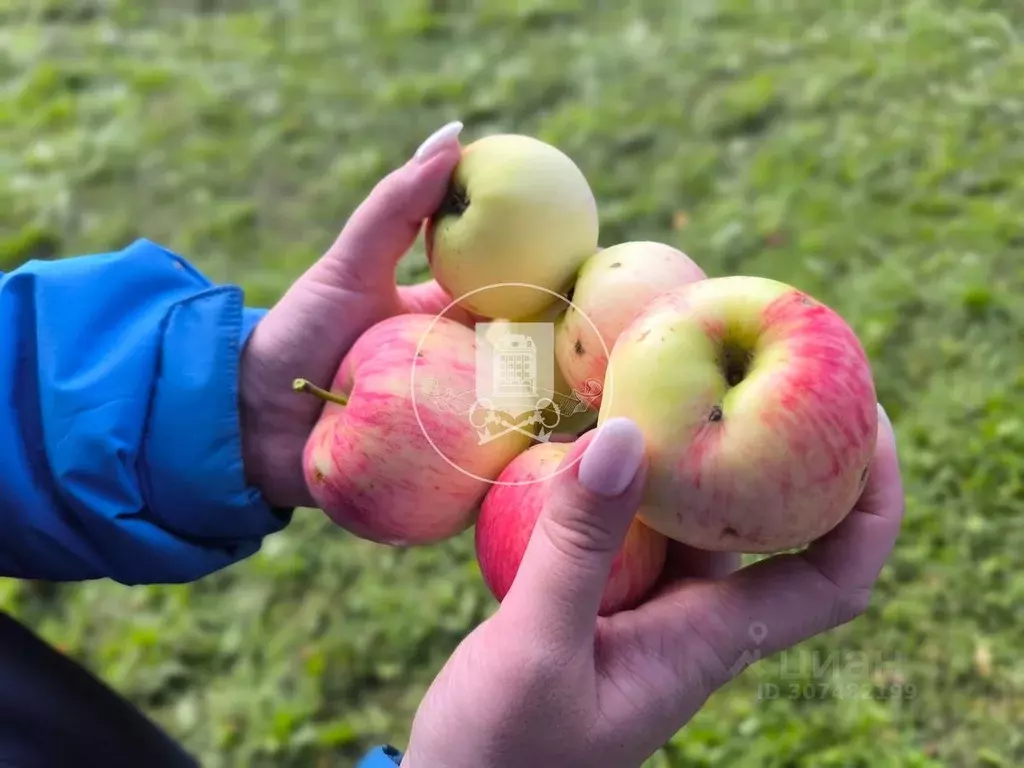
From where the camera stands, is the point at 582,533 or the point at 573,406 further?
the point at 573,406

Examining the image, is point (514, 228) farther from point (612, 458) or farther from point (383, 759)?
point (383, 759)

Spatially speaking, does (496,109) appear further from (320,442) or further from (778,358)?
(778,358)

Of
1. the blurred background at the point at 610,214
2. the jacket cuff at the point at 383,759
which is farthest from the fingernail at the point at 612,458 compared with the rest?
the blurred background at the point at 610,214

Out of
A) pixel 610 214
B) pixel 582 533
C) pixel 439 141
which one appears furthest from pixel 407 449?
pixel 610 214

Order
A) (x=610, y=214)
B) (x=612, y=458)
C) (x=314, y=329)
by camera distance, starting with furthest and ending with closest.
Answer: (x=610, y=214)
(x=314, y=329)
(x=612, y=458)

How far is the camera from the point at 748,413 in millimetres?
761

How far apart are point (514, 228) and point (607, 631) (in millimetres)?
449

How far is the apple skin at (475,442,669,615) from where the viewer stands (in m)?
0.91

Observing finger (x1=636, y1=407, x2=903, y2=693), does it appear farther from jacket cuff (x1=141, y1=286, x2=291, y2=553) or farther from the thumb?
jacket cuff (x1=141, y1=286, x2=291, y2=553)

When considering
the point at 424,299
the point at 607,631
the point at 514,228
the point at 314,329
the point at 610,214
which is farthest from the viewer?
the point at 610,214

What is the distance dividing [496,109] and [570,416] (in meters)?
2.08

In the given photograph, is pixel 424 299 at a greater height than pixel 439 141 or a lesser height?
lesser

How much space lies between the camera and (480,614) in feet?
6.05

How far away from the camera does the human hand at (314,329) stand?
1.18 metres
